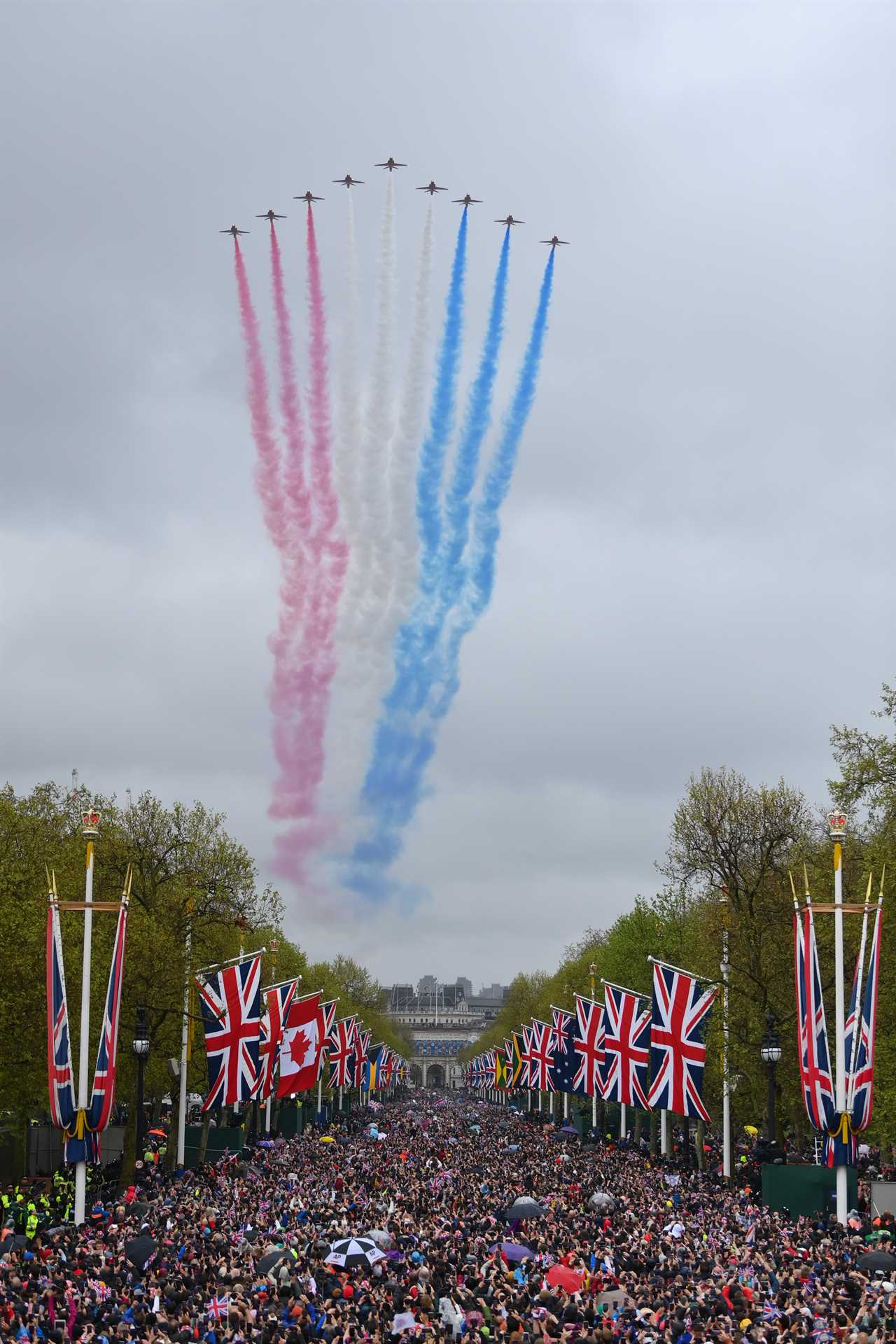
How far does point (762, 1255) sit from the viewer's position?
27328 millimetres

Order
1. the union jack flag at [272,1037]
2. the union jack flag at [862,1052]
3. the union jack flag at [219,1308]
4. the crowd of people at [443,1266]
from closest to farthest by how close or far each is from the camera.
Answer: the crowd of people at [443,1266] < the union jack flag at [219,1308] < the union jack flag at [862,1052] < the union jack flag at [272,1037]

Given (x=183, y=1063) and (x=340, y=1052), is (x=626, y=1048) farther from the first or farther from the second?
(x=340, y=1052)

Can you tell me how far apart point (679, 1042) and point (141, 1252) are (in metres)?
20.7

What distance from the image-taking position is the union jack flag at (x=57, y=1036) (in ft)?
112

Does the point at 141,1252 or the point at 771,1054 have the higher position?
A: the point at 771,1054

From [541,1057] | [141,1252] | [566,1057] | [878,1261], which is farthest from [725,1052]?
[141,1252]

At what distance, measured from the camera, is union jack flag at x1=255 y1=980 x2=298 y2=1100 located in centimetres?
4716

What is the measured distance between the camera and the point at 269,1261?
1043 inches

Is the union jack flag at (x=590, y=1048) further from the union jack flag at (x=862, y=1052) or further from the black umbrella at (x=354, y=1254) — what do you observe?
the black umbrella at (x=354, y=1254)

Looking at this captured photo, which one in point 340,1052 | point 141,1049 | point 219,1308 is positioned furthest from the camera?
point 340,1052

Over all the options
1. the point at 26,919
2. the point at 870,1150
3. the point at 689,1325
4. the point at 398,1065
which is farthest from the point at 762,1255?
the point at 398,1065

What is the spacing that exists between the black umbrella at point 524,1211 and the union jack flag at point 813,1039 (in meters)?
7.07

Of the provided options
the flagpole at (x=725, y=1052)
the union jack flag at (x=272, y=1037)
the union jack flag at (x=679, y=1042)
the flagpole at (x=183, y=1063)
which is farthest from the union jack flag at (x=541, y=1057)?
the union jack flag at (x=679, y=1042)

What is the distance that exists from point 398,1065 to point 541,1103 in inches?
1800
